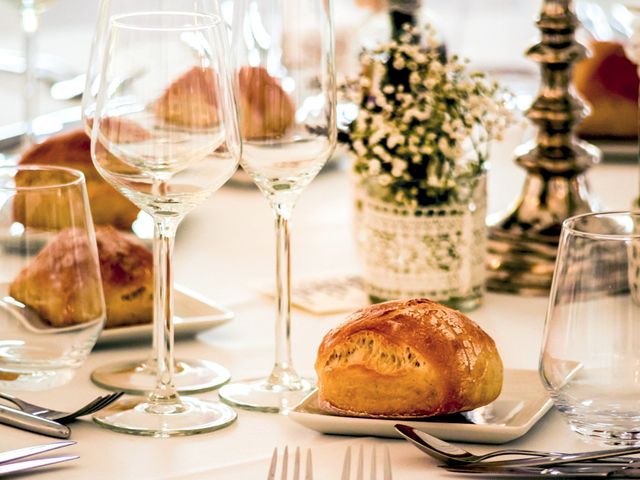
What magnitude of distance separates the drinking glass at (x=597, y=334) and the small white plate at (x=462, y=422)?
0.05m

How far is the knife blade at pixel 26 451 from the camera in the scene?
973 mm

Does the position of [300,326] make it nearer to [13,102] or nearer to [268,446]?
[268,446]

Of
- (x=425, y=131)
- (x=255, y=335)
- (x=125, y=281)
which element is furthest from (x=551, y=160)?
(x=125, y=281)

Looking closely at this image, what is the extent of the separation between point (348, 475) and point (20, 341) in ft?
1.20

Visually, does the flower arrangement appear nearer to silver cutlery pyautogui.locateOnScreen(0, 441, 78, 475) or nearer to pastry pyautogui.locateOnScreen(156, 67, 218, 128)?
pastry pyautogui.locateOnScreen(156, 67, 218, 128)

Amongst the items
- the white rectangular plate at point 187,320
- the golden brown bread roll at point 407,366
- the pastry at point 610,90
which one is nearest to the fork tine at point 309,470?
the golden brown bread roll at point 407,366

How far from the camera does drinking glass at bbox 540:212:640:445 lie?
98cm

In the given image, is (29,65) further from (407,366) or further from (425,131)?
(407,366)

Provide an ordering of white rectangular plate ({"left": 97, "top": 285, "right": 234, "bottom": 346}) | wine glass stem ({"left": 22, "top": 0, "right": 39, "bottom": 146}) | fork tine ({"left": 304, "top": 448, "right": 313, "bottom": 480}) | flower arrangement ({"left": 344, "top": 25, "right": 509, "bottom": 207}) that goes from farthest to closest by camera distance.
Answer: wine glass stem ({"left": 22, "top": 0, "right": 39, "bottom": 146}), flower arrangement ({"left": 344, "top": 25, "right": 509, "bottom": 207}), white rectangular plate ({"left": 97, "top": 285, "right": 234, "bottom": 346}), fork tine ({"left": 304, "top": 448, "right": 313, "bottom": 480})

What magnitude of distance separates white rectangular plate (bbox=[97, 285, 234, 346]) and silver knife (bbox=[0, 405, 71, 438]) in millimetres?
235

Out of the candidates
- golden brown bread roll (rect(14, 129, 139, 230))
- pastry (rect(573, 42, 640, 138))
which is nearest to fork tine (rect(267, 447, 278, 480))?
golden brown bread roll (rect(14, 129, 139, 230))

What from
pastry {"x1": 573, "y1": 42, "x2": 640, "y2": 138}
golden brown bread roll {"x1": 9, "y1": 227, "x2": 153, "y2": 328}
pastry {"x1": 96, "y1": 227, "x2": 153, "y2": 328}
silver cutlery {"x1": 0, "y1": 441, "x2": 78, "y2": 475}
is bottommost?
silver cutlery {"x1": 0, "y1": 441, "x2": 78, "y2": 475}

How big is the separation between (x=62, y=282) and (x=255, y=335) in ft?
0.96

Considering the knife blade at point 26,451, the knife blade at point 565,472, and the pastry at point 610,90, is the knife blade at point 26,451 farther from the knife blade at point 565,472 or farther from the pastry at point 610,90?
the pastry at point 610,90
